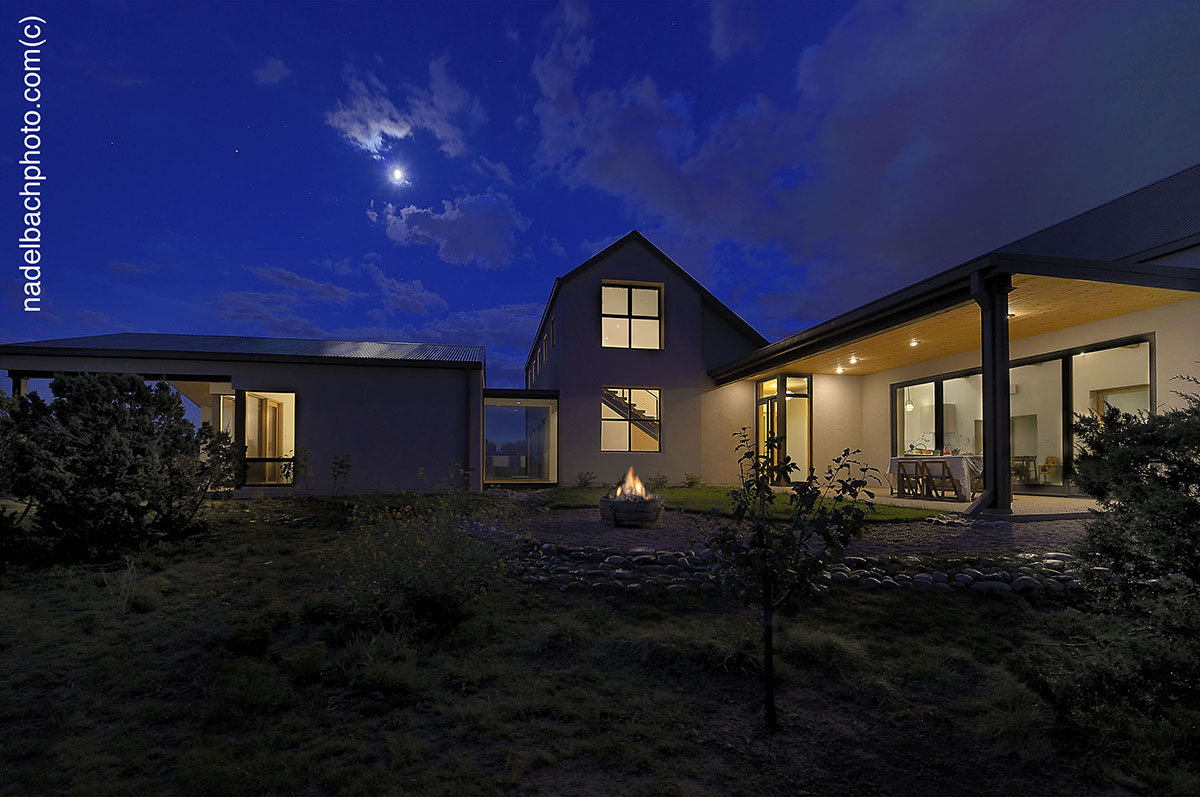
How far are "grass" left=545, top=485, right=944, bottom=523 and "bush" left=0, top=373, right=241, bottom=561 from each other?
5627 mm

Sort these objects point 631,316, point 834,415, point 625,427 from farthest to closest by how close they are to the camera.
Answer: point 625,427 → point 631,316 → point 834,415

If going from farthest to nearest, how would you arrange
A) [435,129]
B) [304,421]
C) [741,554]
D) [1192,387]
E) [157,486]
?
[435,129] < [304,421] < [1192,387] < [157,486] < [741,554]

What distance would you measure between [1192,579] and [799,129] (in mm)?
16719

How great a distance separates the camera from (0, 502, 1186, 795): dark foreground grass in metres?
2.11

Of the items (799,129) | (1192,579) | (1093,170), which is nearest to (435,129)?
(799,129)

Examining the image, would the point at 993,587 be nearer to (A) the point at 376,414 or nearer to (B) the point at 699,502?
(B) the point at 699,502

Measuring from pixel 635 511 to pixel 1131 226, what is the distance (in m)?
11.2

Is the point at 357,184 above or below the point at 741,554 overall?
above

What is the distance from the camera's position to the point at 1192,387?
769 cm

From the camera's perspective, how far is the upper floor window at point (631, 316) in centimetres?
1482

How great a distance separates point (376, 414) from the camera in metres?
11.5

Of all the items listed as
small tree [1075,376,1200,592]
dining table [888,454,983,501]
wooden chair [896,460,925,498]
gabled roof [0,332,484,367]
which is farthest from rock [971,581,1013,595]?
gabled roof [0,332,484,367]

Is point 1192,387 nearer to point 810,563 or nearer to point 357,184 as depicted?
point 810,563

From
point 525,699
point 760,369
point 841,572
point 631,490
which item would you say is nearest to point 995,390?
point 841,572
